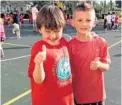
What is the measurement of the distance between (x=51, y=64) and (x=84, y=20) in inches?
19.1

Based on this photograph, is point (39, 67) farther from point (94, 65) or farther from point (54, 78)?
point (94, 65)

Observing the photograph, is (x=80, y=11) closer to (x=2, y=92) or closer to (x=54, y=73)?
(x=54, y=73)

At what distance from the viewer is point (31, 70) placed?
2.46 m

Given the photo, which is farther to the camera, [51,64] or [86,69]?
[86,69]

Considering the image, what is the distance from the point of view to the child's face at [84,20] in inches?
102

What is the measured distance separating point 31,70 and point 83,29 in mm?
574

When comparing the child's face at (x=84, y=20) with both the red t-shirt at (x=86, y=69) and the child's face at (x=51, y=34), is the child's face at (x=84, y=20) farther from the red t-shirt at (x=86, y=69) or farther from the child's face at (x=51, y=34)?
the child's face at (x=51, y=34)

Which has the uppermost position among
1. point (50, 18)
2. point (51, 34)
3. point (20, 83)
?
point (50, 18)

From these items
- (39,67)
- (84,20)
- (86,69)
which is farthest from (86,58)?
(39,67)

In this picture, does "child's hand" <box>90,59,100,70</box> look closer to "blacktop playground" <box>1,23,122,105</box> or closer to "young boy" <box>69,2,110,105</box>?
"young boy" <box>69,2,110,105</box>

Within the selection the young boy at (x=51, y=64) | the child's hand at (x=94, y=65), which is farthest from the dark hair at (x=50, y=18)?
the child's hand at (x=94, y=65)

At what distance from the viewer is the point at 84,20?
102 inches

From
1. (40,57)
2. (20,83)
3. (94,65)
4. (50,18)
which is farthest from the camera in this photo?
(20,83)

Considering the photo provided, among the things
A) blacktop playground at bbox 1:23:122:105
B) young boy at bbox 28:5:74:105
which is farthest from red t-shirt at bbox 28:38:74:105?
blacktop playground at bbox 1:23:122:105
